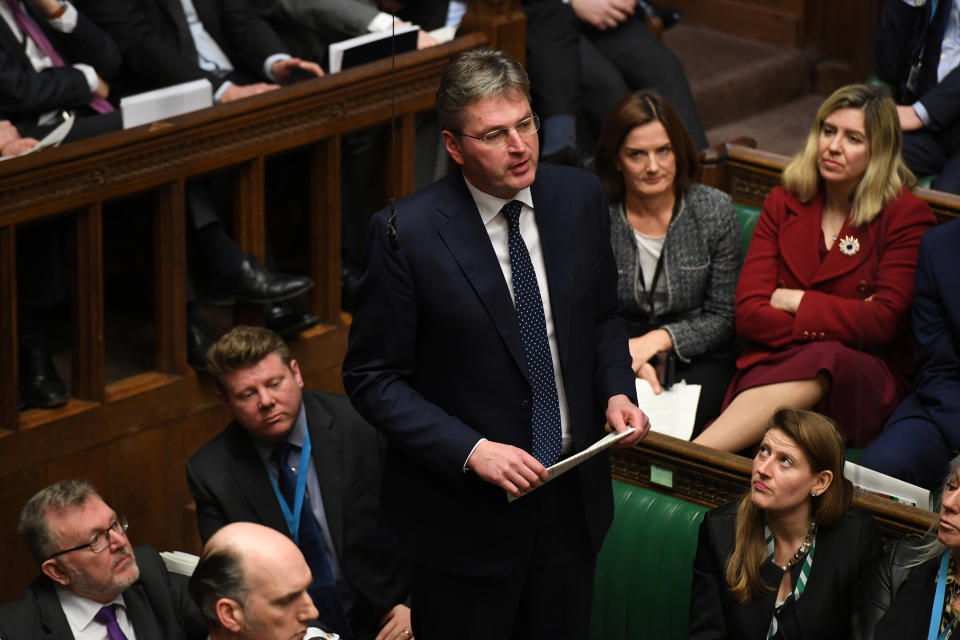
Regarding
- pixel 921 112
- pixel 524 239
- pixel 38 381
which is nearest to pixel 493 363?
pixel 524 239

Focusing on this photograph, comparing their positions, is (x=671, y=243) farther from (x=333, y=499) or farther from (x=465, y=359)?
(x=465, y=359)

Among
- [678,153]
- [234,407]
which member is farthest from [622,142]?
[234,407]

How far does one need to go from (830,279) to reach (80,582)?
1.62 metres

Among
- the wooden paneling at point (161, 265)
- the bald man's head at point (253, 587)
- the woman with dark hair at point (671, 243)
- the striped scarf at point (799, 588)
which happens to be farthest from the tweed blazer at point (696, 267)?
the bald man's head at point (253, 587)

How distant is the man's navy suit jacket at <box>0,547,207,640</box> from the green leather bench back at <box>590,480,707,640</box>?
77 cm

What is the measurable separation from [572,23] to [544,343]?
6.61ft

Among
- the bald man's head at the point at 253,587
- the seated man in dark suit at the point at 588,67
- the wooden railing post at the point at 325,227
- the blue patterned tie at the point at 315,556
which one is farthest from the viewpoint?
the seated man in dark suit at the point at 588,67

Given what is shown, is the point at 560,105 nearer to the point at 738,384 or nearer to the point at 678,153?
the point at 678,153

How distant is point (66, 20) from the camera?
10.8ft

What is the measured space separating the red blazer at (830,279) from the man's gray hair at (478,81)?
1264 millimetres

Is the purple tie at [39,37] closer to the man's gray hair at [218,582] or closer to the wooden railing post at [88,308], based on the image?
the wooden railing post at [88,308]

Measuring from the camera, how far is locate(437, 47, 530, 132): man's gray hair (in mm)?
1955

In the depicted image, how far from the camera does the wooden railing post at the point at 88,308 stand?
3.05m

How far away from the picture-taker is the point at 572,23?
388 centimetres
